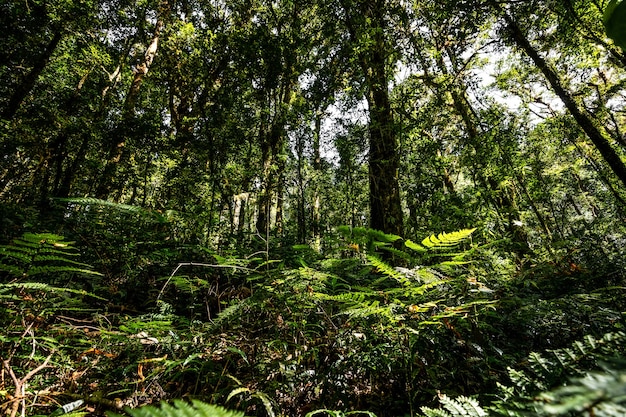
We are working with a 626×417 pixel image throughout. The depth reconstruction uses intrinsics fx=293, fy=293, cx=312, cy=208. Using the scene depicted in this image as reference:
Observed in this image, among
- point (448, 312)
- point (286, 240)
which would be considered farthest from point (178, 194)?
point (448, 312)

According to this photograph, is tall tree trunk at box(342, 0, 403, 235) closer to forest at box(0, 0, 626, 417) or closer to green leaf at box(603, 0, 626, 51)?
forest at box(0, 0, 626, 417)

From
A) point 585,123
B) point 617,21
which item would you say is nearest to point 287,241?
point 617,21

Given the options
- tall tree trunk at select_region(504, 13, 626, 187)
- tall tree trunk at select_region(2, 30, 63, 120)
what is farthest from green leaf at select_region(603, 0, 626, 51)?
tall tree trunk at select_region(2, 30, 63, 120)

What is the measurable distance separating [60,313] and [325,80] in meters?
6.08

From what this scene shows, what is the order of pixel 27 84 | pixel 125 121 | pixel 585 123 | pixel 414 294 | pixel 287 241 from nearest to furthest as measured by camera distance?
pixel 414 294 < pixel 287 241 < pixel 125 121 < pixel 27 84 < pixel 585 123

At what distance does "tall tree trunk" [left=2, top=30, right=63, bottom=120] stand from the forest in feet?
0.24

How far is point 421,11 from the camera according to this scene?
6.38 m

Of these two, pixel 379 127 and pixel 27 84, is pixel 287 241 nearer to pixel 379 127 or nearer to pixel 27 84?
pixel 379 127

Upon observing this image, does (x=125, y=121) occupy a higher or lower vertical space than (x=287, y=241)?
higher

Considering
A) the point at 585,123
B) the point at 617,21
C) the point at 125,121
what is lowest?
the point at 617,21

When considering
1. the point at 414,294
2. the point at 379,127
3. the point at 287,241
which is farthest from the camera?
the point at 287,241

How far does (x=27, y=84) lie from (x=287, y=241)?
25.5 ft

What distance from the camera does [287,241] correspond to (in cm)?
680

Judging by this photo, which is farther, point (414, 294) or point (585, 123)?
point (585, 123)
